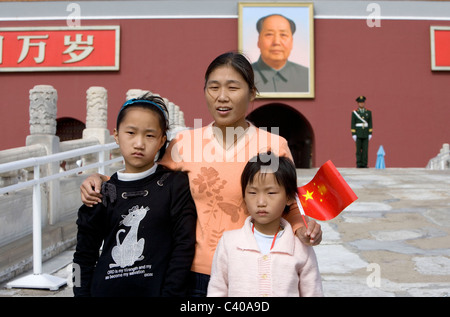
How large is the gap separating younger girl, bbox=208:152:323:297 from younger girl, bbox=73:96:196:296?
0.13m

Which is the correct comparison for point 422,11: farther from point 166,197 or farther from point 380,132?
point 166,197

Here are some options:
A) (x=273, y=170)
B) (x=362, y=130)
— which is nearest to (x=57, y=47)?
(x=362, y=130)

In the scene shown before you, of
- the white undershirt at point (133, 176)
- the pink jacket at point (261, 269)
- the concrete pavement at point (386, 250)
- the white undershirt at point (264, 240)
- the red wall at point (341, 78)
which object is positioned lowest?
the concrete pavement at point (386, 250)

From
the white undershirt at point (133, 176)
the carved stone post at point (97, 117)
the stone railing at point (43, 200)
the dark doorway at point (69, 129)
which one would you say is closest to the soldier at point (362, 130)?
the carved stone post at point (97, 117)

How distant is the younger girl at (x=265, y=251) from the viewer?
139 cm

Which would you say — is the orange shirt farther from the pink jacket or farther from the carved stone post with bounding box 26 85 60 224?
the carved stone post with bounding box 26 85 60 224

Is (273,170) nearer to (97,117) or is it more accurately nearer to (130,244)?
(130,244)

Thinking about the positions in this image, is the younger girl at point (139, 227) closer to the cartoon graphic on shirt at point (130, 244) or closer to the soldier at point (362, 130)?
the cartoon graphic on shirt at point (130, 244)

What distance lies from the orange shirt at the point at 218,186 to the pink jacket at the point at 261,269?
0.07 metres

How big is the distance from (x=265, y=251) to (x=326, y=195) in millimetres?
257

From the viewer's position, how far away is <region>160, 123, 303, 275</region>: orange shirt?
151 centimetres

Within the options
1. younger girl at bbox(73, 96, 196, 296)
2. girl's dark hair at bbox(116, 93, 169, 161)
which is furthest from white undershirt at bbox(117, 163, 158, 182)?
girl's dark hair at bbox(116, 93, 169, 161)

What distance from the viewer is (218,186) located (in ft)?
4.94

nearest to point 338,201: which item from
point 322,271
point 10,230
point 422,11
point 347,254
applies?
point 322,271
